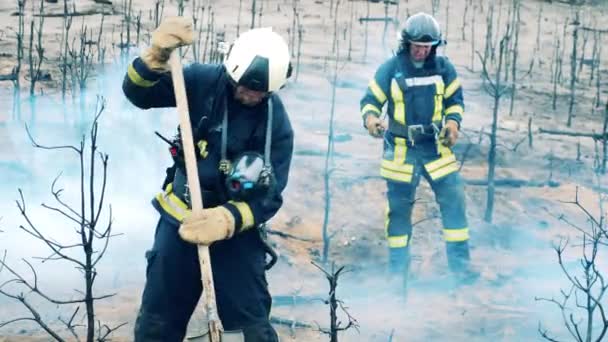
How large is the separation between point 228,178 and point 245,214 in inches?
7.2

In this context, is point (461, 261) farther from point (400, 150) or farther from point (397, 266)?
point (400, 150)

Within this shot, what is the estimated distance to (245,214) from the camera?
452cm

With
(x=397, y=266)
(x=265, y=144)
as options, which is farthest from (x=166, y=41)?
(x=397, y=266)

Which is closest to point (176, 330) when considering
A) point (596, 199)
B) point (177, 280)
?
point (177, 280)

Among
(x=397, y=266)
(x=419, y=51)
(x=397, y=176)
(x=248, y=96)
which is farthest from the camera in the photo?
(x=397, y=266)

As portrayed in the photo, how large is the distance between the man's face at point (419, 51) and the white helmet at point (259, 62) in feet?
9.09

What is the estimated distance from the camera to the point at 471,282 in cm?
765

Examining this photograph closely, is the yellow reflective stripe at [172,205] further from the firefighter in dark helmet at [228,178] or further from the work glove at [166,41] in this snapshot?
the work glove at [166,41]

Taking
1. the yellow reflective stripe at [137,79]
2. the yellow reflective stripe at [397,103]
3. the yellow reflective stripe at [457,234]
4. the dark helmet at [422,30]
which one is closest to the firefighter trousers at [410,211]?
the yellow reflective stripe at [457,234]

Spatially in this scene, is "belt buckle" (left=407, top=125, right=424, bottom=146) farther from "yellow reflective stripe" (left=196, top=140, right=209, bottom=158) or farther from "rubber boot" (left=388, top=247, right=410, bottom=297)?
"yellow reflective stripe" (left=196, top=140, right=209, bottom=158)

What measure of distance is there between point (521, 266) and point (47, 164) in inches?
166

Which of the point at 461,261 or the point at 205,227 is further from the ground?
the point at 205,227

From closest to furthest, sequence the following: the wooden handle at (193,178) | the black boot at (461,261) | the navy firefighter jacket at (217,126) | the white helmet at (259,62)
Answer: the wooden handle at (193,178) → the white helmet at (259,62) → the navy firefighter jacket at (217,126) → the black boot at (461,261)

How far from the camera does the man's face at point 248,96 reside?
4535mm
